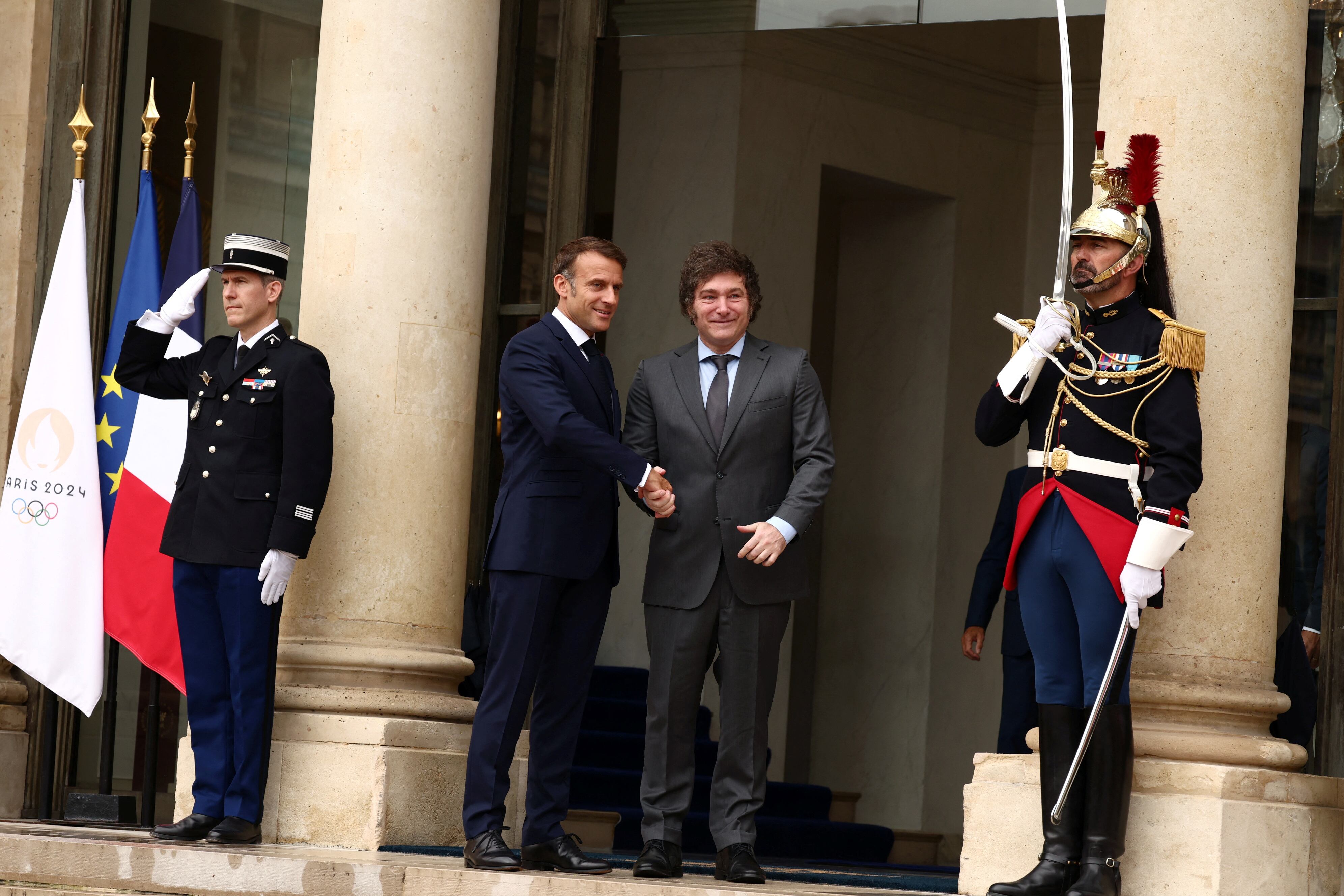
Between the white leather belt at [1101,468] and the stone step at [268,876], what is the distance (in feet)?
4.40

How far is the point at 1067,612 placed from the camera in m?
5.49

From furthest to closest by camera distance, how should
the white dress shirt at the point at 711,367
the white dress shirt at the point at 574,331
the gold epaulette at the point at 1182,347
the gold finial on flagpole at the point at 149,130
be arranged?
the gold finial on flagpole at the point at 149,130 < the white dress shirt at the point at 574,331 < the white dress shirt at the point at 711,367 < the gold epaulette at the point at 1182,347

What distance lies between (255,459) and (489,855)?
5.28 feet

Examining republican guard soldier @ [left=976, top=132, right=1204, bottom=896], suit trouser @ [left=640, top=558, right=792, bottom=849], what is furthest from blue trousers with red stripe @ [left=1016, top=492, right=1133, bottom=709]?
suit trouser @ [left=640, top=558, right=792, bottom=849]

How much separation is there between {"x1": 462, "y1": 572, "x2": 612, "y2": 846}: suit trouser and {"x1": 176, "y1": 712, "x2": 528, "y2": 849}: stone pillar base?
547 millimetres

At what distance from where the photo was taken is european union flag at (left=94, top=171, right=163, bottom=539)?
24.9 ft

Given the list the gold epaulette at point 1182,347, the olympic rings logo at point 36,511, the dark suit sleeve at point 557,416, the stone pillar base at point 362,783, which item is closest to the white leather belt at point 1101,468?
the gold epaulette at point 1182,347

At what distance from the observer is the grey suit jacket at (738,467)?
5.87m

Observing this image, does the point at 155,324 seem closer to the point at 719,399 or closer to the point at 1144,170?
the point at 719,399

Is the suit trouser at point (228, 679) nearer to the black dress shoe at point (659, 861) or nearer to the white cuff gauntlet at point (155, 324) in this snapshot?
the white cuff gauntlet at point (155, 324)

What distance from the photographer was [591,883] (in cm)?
544

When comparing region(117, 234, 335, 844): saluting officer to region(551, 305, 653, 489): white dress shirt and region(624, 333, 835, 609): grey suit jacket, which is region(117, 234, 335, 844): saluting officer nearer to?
region(551, 305, 653, 489): white dress shirt

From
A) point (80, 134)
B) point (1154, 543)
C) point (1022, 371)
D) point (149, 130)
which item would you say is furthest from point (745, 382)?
point (80, 134)

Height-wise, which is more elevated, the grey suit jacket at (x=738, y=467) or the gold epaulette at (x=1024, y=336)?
the gold epaulette at (x=1024, y=336)
